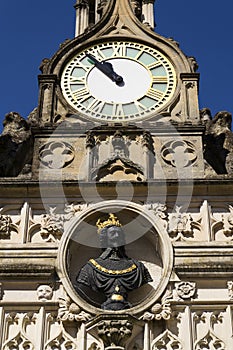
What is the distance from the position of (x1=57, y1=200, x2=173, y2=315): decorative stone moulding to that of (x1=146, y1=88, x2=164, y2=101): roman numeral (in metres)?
2.52

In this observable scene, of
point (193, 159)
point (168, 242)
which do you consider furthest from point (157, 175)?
point (168, 242)

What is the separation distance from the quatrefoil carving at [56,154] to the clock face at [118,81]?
0.76 meters

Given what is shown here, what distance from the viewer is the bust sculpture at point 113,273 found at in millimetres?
9836

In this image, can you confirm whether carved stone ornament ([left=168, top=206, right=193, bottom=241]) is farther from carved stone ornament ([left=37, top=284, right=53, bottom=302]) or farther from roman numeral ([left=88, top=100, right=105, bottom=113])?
roman numeral ([left=88, top=100, right=105, bottom=113])

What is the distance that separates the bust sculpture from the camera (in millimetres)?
9836

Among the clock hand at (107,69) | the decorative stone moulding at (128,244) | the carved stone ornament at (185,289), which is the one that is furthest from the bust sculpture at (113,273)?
the clock hand at (107,69)

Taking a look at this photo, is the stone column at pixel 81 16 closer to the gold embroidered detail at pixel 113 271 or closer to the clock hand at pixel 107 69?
the clock hand at pixel 107 69

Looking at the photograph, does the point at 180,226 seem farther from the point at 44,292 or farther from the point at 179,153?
the point at 44,292

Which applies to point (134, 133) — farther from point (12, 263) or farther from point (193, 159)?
point (12, 263)

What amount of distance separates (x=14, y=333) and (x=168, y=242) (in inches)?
87.2

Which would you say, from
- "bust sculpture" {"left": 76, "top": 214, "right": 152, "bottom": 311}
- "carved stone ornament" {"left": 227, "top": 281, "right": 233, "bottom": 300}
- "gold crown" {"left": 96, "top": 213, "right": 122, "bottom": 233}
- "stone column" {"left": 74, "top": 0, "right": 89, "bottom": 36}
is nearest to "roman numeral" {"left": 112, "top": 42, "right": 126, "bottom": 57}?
"stone column" {"left": 74, "top": 0, "right": 89, "bottom": 36}

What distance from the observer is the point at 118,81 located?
1268 centimetres

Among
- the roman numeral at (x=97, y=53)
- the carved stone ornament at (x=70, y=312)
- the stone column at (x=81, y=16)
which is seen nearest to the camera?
the carved stone ornament at (x=70, y=312)

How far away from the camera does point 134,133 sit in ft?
38.8
